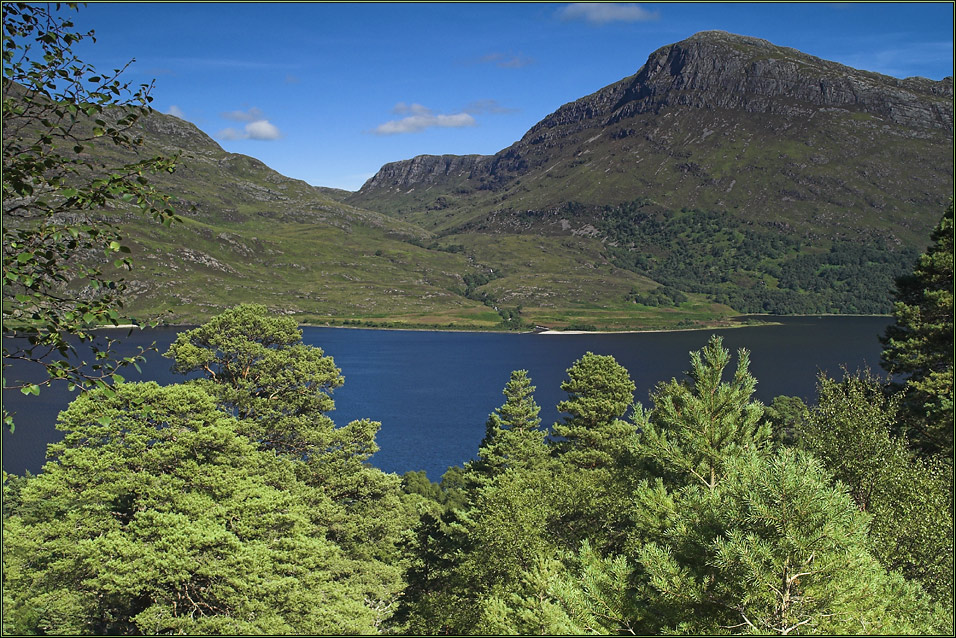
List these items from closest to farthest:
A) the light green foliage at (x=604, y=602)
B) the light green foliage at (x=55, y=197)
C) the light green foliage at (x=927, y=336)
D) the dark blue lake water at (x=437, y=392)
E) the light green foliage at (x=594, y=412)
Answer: the light green foliage at (x=55, y=197), the light green foliage at (x=604, y=602), the light green foliage at (x=927, y=336), the light green foliage at (x=594, y=412), the dark blue lake water at (x=437, y=392)

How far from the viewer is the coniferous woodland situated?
9031 mm

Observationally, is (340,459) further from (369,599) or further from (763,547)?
(763,547)

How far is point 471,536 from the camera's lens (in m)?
25.8

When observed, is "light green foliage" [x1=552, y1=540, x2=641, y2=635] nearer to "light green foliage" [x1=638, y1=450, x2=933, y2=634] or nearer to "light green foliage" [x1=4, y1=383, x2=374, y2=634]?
"light green foliage" [x1=638, y1=450, x2=933, y2=634]

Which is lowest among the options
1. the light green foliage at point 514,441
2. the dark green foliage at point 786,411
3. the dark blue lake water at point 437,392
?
the dark blue lake water at point 437,392

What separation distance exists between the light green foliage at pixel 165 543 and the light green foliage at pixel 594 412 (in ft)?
66.9

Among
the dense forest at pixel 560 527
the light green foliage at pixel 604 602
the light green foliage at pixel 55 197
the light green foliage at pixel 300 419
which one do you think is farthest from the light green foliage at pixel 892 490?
the light green foliage at pixel 300 419

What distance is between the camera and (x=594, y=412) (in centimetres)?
4556

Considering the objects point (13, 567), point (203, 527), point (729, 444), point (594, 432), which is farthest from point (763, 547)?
point (594, 432)

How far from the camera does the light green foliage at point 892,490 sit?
16797 mm

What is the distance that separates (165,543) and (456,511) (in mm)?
14192

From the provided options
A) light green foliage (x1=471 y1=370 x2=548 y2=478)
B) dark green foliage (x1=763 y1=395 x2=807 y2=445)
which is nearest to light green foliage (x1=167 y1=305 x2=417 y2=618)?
light green foliage (x1=471 y1=370 x2=548 y2=478)

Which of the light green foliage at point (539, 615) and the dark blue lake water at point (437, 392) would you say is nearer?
the light green foliage at point (539, 615)

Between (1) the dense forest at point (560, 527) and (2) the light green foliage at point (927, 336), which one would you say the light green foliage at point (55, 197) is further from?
(2) the light green foliage at point (927, 336)
